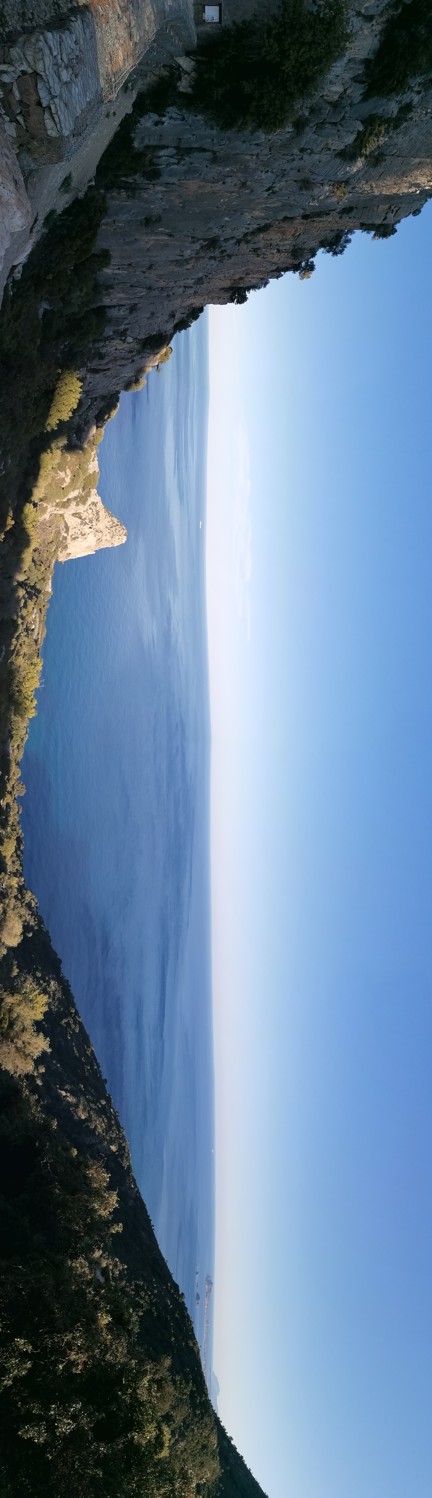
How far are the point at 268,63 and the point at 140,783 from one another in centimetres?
6576

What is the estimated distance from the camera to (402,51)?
524 inches

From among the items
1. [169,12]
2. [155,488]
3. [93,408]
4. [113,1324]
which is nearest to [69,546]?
[93,408]

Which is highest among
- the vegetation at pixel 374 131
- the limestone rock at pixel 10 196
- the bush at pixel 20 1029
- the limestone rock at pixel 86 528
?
the limestone rock at pixel 86 528

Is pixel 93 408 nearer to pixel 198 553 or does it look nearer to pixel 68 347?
pixel 68 347

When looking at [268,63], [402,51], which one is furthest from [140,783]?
[402,51]

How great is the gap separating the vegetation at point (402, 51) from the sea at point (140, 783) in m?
33.9

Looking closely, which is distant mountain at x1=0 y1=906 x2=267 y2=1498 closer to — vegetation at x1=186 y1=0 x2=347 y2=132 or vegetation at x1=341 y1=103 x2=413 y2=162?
vegetation at x1=186 y1=0 x2=347 y2=132

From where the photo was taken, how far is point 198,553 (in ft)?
389

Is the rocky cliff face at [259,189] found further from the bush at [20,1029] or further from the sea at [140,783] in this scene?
the sea at [140,783]

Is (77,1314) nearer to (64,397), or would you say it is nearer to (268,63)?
(64,397)

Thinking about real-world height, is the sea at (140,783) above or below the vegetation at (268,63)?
above

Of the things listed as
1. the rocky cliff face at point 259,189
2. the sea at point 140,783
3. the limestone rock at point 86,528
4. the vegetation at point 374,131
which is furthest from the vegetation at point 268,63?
the sea at point 140,783

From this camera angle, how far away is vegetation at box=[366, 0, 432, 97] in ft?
42.2

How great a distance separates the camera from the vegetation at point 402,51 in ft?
42.2
